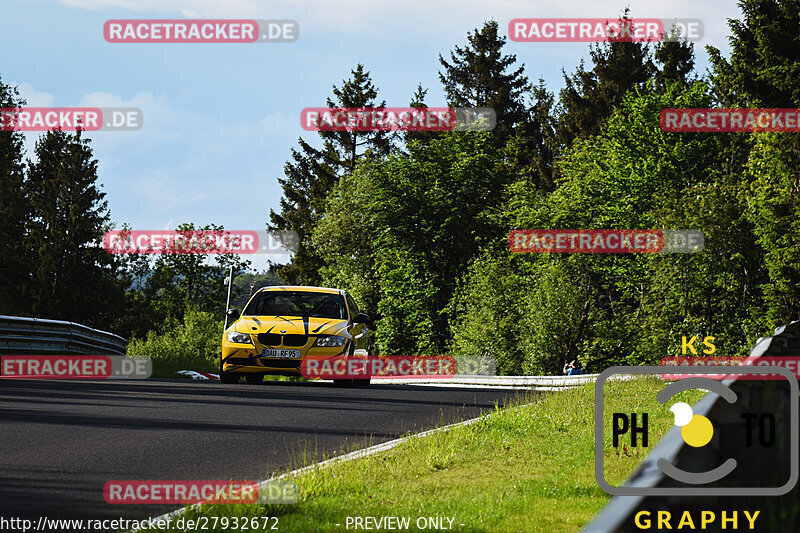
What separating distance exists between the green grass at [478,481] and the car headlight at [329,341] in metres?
5.63

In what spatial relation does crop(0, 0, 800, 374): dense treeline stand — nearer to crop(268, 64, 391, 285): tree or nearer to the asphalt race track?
crop(268, 64, 391, 285): tree

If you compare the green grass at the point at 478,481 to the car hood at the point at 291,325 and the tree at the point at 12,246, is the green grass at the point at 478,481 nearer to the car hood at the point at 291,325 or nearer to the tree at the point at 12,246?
the car hood at the point at 291,325

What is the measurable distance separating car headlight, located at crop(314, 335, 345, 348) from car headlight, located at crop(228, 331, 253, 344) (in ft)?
3.83

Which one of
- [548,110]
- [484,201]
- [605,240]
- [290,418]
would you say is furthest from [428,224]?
[290,418]

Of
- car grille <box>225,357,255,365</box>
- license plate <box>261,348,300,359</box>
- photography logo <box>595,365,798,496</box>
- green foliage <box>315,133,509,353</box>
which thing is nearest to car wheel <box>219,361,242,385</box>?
car grille <box>225,357,255,365</box>

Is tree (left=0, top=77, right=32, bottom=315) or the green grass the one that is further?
tree (left=0, top=77, right=32, bottom=315)

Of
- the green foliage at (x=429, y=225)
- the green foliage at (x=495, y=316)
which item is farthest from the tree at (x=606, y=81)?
the green foliage at (x=495, y=316)

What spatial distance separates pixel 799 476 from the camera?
3.80 m

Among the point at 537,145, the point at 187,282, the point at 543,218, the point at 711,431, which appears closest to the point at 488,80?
the point at 537,145

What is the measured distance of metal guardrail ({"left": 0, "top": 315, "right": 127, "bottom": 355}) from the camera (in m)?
21.9

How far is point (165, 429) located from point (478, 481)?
4.33 m

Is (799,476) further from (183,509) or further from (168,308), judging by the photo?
(168,308)

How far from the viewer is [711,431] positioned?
11.6 ft

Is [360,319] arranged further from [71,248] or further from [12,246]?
[12,246]
